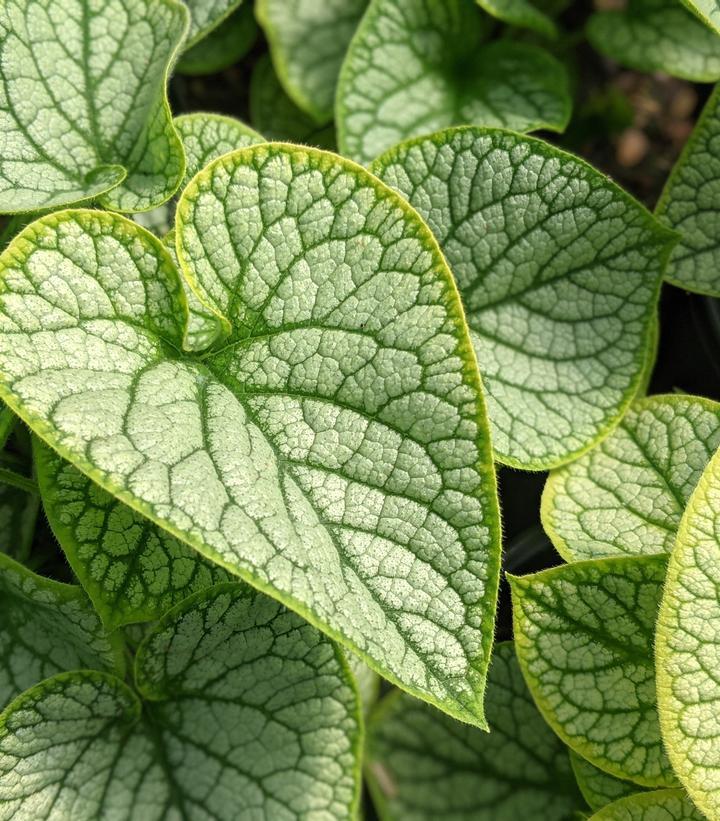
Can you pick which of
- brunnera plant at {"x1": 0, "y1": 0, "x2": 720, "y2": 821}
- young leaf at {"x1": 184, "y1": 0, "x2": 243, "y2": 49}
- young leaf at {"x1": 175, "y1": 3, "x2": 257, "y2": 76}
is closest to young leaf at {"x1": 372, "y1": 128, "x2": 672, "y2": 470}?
brunnera plant at {"x1": 0, "y1": 0, "x2": 720, "y2": 821}

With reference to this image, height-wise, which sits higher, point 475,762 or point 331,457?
point 331,457

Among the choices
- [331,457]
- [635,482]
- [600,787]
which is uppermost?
[331,457]

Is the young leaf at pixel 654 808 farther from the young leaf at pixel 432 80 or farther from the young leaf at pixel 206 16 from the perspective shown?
the young leaf at pixel 206 16

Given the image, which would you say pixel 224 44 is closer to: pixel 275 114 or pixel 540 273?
pixel 275 114

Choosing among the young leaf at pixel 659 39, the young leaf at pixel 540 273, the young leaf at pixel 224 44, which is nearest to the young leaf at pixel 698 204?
the young leaf at pixel 540 273

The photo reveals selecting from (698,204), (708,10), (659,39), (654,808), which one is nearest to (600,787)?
(654,808)

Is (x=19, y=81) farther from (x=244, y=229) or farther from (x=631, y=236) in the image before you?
(x=631, y=236)

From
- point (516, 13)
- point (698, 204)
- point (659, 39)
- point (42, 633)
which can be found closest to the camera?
point (42, 633)
